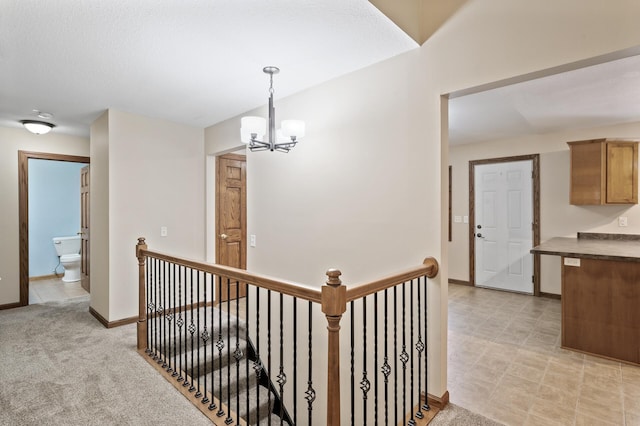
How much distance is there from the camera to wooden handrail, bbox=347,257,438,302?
1545 millimetres

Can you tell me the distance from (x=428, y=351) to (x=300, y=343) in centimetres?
140

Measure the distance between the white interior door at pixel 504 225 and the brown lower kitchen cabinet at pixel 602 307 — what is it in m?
2.11

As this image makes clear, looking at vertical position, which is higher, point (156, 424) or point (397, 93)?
point (397, 93)

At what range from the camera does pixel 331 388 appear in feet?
4.78

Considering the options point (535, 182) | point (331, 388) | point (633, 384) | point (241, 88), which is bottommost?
point (633, 384)

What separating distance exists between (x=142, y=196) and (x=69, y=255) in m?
3.21

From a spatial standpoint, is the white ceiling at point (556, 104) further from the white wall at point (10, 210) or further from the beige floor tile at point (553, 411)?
the white wall at point (10, 210)

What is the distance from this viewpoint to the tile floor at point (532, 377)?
2182 mm

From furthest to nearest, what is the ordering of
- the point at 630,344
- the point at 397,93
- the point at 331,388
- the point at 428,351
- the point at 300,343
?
the point at 300,343
the point at 630,344
the point at 397,93
the point at 428,351
the point at 331,388

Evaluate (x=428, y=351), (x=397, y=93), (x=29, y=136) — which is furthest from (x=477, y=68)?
(x=29, y=136)

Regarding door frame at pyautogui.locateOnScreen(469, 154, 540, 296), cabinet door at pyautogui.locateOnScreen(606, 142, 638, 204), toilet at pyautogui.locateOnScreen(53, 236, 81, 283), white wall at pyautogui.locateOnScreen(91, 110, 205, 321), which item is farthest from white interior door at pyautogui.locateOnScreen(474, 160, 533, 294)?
toilet at pyautogui.locateOnScreen(53, 236, 81, 283)

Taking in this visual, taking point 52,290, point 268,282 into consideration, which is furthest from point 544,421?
point 52,290

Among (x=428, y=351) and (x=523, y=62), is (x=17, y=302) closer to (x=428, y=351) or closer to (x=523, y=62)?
(x=428, y=351)

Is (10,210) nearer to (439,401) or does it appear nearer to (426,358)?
(426,358)
